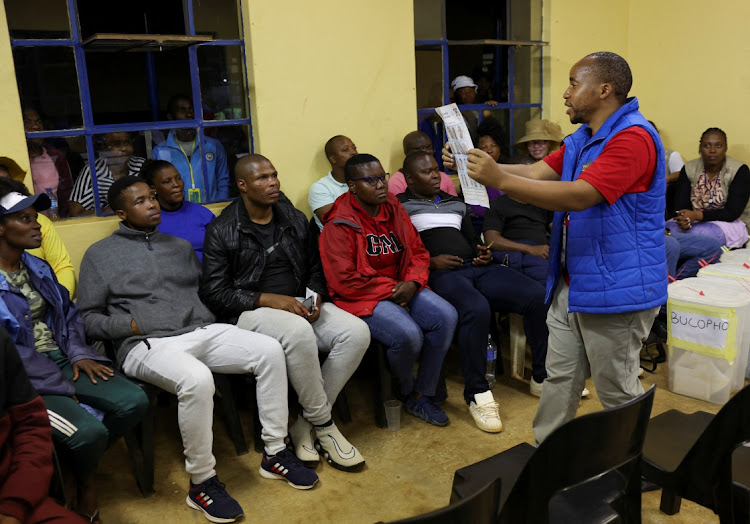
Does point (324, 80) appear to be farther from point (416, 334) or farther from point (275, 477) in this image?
point (275, 477)

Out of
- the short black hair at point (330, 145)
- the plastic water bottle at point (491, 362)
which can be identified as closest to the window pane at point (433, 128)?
the short black hair at point (330, 145)

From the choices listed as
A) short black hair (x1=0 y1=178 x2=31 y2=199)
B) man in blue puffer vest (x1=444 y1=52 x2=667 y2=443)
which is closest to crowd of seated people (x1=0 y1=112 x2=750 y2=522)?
short black hair (x1=0 y1=178 x2=31 y2=199)

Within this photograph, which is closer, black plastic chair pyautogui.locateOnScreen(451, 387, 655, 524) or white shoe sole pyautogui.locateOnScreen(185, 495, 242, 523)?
black plastic chair pyautogui.locateOnScreen(451, 387, 655, 524)

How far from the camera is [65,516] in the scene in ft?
6.18

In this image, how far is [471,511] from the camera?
1257 mm

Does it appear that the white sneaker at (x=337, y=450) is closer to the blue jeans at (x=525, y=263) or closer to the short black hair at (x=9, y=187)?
the blue jeans at (x=525, y=263)

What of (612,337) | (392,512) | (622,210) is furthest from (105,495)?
(622,210)

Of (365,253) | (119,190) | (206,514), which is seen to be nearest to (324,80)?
(365,253)

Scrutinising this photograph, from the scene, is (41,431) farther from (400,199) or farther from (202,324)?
(400,199)

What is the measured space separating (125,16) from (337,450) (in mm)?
5032

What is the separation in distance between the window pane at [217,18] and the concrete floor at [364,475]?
2.03 meters

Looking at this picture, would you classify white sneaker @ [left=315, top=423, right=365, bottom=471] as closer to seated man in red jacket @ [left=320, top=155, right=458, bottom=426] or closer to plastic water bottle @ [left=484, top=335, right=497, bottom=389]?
seated man in red jacket @ [left=320, top=155, right=458, bottom=426]

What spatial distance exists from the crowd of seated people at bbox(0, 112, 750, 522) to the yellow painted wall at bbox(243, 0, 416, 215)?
0.67ft

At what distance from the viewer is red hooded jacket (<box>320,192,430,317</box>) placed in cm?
322
